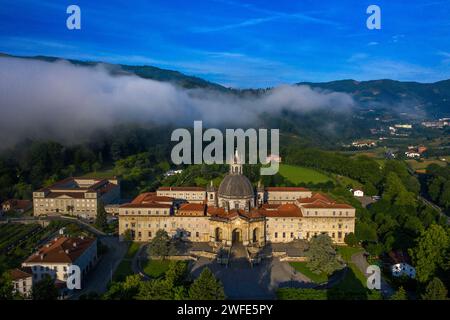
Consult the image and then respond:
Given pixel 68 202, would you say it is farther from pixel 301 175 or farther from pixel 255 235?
pixel 301 175

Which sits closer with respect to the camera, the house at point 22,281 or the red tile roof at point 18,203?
the house at point 22,281

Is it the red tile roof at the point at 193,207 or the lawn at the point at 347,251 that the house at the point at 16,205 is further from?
the lawn at the point at 347,251

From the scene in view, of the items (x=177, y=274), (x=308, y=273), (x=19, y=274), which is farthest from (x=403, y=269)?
(x=19, y=274)

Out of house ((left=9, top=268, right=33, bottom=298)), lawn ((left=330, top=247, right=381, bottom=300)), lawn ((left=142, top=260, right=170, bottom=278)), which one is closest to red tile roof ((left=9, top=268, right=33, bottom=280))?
house ((left=9, top=268, right=33, bottom=298))

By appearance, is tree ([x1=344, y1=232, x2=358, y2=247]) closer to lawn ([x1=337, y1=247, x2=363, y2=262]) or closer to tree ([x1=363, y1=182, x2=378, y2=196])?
lawn ([x1=337, y1=247, x2=363, y2=262])

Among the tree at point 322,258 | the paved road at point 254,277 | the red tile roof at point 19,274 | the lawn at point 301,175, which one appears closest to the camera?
the red tile roof at point 19,274

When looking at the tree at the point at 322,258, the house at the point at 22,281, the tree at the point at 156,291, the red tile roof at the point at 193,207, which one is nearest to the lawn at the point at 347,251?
the tree at the point at 322,258
